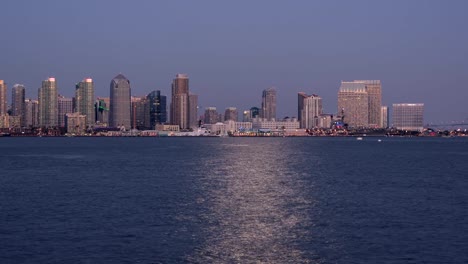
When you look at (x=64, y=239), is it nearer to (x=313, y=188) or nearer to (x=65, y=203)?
(x=65, y=203)

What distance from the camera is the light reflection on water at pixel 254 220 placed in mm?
33250

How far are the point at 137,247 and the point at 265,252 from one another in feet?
22.4

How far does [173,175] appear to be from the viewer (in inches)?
3248

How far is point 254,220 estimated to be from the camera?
43812 millimetres

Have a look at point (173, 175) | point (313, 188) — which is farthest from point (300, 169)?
point (313, 188)

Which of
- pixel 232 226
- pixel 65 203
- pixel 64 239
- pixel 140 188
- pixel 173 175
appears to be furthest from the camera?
pixel 173 175

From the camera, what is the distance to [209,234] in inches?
1516

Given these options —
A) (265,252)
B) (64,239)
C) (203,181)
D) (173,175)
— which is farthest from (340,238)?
(173,175)

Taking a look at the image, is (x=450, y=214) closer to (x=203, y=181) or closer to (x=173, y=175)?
(x=203, y=181)

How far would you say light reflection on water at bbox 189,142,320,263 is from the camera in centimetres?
3325

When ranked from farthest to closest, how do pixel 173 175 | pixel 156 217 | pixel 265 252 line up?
pixel 173 175 → pixel 156 217 → pixel 265 252

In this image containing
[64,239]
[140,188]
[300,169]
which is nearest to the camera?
[64,239]

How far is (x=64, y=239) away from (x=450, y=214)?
1057 inches

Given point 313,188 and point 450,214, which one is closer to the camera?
point 450,214
